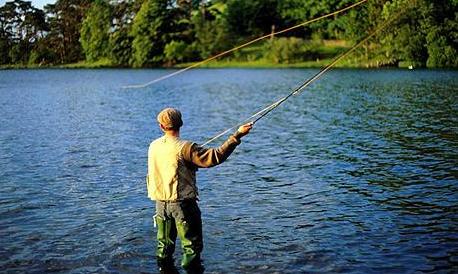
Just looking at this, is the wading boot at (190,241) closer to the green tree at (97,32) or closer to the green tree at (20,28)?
the green tree at (97,32)

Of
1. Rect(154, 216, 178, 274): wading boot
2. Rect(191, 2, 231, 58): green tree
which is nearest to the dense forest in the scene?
Rect(191, 2, 231, 58): green tree

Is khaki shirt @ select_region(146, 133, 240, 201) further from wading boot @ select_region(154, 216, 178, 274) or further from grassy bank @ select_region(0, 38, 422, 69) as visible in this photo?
grassy bank @ select_region(0, 38, 422, 69)

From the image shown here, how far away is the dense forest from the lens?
103438 millimetres

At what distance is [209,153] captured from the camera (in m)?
9.55

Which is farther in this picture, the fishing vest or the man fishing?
the fishing vest

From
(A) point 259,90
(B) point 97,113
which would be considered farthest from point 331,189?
(A) point 259,90

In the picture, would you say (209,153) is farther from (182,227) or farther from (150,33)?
(150,33)

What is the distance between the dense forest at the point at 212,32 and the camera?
103m

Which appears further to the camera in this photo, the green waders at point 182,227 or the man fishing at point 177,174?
the green waders at point 182,227

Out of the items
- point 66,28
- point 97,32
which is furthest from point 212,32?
point 66,28

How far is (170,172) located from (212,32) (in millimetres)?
137396

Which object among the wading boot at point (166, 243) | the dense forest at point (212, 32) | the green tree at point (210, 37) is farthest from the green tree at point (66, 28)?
the wading boot at point (166, 243)

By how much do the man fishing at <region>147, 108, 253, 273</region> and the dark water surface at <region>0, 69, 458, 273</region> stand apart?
144cm

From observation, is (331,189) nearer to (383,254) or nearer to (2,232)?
(383,254)
